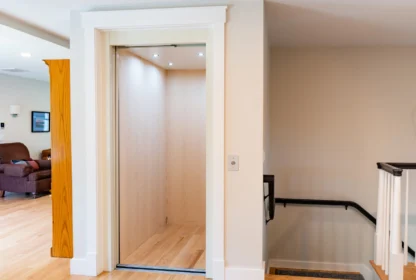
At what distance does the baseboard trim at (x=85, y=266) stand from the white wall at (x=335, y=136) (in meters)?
2.37

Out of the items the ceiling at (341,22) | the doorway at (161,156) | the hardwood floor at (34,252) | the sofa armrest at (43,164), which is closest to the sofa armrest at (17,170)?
the sofa armrest at (43,164)

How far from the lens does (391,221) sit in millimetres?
2869

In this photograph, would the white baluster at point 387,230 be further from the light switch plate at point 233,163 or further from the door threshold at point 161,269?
the door threshold at point 161,269

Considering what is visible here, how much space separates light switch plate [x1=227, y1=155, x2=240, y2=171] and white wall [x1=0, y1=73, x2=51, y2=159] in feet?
20.6

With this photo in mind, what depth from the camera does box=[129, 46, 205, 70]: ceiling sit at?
12.0ft

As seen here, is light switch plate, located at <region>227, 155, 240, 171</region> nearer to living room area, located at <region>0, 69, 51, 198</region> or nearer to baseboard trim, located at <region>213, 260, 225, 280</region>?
baseboard trim, located at <region>213, 260, 225, 280</region>

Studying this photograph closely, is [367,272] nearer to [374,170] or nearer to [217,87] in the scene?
[374,170]

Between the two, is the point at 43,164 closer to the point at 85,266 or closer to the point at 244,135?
the point at 85,266

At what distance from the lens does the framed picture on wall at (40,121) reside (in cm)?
858

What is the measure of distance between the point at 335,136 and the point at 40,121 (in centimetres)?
672

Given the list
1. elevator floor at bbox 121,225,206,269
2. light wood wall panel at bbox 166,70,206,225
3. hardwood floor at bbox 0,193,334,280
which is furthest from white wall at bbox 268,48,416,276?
hardwood floor at bbox 0,193,334,280

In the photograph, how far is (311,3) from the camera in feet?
9.99

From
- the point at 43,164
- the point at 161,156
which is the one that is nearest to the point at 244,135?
the point at 161,156

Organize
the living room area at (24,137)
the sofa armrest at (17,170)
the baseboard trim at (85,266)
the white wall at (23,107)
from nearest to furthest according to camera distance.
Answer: the baseboard trim at (85,266), the sofa armrest at (17,170), the living room area at (24,137), the white wall at (23,107)
